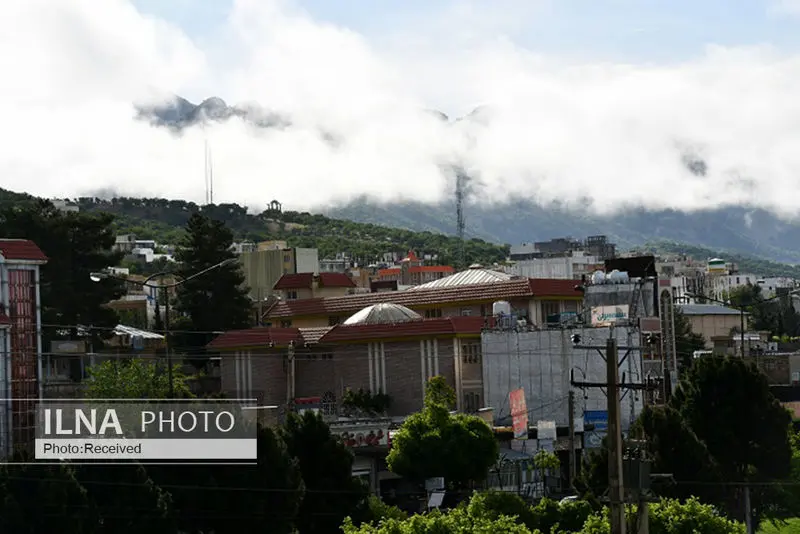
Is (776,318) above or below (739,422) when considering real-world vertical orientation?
above

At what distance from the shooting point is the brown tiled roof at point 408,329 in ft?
254

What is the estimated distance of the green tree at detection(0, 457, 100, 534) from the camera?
3962cm

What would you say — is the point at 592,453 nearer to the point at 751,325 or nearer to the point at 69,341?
the point at 69,341

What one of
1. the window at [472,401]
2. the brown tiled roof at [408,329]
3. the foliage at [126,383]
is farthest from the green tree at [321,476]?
the brown tiled roof at [408,329]

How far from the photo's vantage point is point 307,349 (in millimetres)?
83688

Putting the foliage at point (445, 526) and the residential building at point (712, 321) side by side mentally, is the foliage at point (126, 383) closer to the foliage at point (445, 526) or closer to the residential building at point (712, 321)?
the foliage at point (445, 526)

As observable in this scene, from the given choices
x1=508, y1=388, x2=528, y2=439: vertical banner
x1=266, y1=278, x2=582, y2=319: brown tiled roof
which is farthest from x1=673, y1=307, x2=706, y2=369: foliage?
x1=508, y1=388, x2=528, y2=439: vertical banner

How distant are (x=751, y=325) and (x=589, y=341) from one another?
3597 inches

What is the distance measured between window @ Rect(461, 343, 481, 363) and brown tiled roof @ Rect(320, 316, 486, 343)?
0.73 meters

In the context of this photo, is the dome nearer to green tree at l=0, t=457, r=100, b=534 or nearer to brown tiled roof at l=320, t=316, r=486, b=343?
brown tiled roof at l=320, t=316, r=486, b=343

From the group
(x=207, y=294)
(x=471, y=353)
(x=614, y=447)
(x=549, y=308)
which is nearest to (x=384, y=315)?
(x=471, y=353)

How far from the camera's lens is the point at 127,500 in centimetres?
4062

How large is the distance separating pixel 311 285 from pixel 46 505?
225ft

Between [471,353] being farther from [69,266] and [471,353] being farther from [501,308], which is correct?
[69,266]
